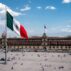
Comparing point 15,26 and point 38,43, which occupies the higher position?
point 15,26

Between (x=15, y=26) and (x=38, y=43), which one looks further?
(x=38, y=43)

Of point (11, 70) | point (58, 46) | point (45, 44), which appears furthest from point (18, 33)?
point (58, 46)

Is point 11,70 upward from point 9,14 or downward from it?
downward

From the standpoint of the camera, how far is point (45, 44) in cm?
8475

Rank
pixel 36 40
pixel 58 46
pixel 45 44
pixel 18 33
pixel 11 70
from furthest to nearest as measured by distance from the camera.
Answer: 1. pixel 36 40
2. pixel 58 46
3. pixel 45 44
4. pixel 18 33
5. pixel 11 70

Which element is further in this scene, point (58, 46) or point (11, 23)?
point (58, 46)

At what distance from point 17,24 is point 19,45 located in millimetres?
71536

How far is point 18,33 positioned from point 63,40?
80.2m

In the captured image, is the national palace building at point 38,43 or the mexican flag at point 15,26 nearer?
the mexican flag at point 15,26

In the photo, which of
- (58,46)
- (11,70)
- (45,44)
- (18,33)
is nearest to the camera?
(11,70)

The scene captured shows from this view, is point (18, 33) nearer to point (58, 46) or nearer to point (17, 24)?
point (17, 24)

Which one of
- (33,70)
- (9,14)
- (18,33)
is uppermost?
→ (9,14)

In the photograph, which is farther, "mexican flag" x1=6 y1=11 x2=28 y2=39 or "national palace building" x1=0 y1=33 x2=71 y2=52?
"national palace building" x1=0 y1=33 x2=71 y2=52

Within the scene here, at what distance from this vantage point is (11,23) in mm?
21625
